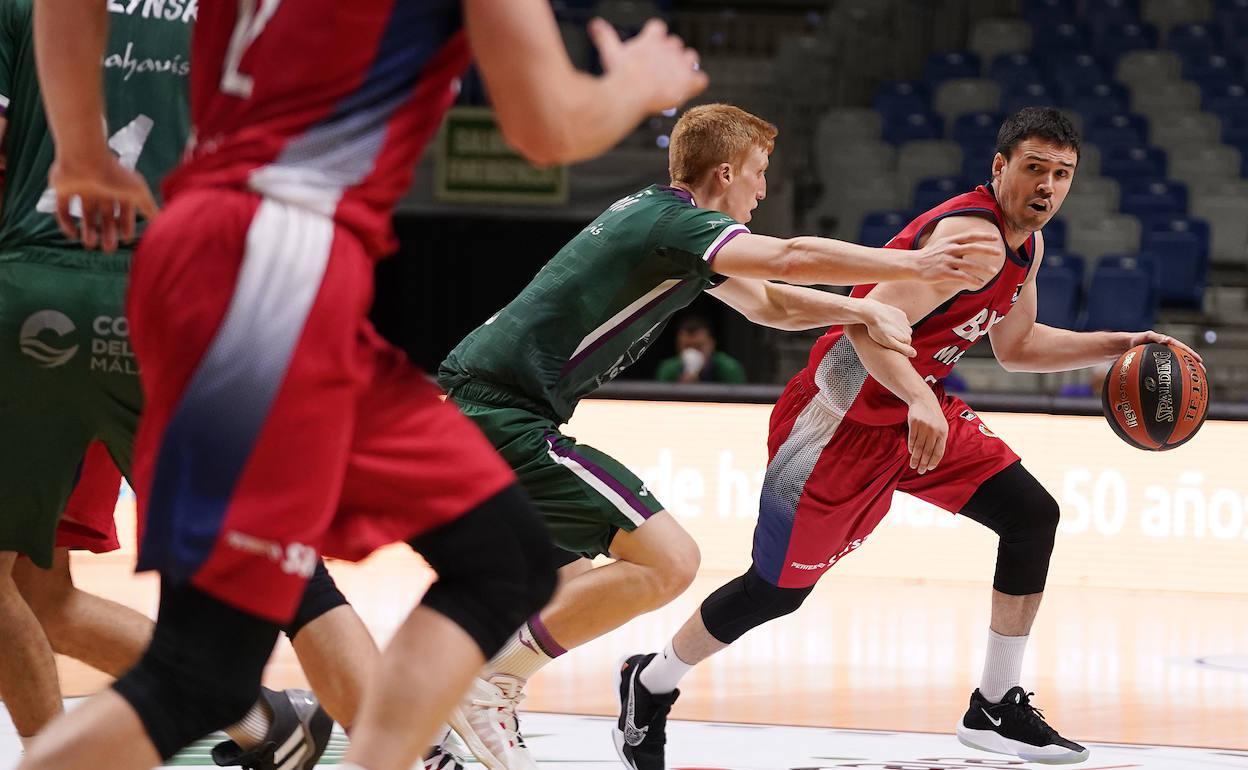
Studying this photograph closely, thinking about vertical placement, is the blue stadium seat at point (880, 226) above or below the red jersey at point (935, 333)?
above

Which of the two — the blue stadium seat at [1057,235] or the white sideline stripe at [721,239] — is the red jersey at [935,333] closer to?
the white sideline stripe at [721,239]

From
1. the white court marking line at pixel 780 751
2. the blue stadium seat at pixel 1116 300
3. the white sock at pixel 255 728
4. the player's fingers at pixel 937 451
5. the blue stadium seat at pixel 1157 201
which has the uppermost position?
the blue stadium seat at pixel 1157 201

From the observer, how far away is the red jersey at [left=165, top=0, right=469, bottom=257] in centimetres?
192

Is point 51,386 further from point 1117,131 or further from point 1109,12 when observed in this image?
point 1109,12

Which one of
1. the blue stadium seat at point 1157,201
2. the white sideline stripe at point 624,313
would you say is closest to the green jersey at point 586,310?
the white sideline stripe at point 624,313

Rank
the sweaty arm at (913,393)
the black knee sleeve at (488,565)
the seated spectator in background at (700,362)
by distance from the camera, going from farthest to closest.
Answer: the seated spectator in background at (700,362) → the sweaty arm at (913,393) → the black knee sleeve at (488,565)

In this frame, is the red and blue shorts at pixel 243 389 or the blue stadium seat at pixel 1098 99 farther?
the blue stadium seat at pixel 1098 99

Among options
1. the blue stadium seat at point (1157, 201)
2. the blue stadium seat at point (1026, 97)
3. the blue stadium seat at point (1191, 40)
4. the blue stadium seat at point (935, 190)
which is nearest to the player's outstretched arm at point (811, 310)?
the blue stadium seat at point (935, 190)

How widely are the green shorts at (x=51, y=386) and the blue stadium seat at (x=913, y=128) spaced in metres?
12.0

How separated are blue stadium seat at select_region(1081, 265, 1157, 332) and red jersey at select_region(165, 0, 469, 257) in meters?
10.5

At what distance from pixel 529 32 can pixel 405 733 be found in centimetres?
87

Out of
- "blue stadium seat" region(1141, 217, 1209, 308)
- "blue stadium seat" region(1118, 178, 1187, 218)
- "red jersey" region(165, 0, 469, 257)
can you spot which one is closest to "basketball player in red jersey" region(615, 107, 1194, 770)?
"red jersey" region(165, 0, 469, 257)

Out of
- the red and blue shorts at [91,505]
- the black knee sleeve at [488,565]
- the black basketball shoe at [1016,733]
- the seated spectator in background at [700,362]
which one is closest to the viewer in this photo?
the black knee sleeve at [488,565]

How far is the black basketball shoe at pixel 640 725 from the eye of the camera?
4.05m
